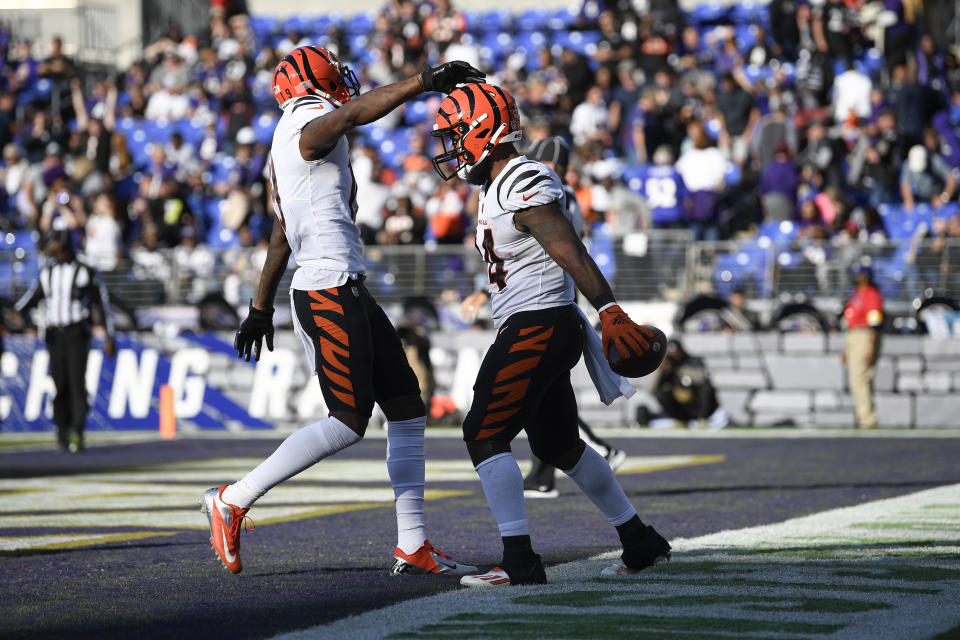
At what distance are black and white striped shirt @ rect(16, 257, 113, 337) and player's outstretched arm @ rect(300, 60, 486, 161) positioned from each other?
8355 mm

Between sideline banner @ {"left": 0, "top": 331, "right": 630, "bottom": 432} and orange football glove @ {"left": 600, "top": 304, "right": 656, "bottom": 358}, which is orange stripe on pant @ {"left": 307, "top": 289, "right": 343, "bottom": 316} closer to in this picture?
orange football glove @ {"left": 600, "top": 304, "right": 656, "bottom": 358}

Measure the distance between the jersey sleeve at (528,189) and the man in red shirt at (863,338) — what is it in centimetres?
1016

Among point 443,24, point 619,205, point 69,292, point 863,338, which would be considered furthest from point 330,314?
point 443,24

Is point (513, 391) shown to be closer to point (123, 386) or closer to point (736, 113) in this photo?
point (123, 386)

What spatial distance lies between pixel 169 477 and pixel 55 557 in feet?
14.7

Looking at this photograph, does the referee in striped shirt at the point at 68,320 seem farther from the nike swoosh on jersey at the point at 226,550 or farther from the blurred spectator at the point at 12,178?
the blurred spectator at the point at 12,178

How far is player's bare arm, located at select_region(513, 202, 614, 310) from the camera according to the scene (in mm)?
4461

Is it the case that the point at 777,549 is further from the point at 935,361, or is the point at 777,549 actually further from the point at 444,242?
the point at 444,242

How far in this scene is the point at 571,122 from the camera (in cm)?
1925

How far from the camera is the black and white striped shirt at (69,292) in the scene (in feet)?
41.5

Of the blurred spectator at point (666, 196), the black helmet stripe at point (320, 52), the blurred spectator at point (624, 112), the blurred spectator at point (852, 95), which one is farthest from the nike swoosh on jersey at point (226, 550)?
the blurred spectator at point (852, 95)

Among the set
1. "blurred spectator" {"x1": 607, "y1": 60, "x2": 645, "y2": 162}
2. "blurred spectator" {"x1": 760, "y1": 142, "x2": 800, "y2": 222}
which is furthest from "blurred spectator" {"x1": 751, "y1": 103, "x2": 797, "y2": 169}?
"blurred spectator" {"x1": 607, "y1": 60, "x2": 645, "y2": 162}

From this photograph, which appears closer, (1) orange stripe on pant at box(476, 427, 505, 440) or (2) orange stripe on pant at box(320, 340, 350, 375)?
(1) orange stripe on pant at box(476, 427, 505, 440)

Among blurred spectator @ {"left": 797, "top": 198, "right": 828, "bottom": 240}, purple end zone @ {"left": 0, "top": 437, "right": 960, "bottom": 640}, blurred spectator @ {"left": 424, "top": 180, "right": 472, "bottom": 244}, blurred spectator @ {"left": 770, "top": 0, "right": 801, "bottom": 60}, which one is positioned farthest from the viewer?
blurred spectator @ {"left": 770, "top": 0, "right": 801, "bottom": 60}
